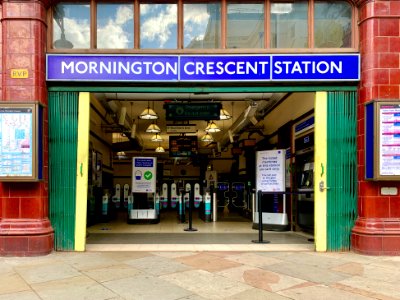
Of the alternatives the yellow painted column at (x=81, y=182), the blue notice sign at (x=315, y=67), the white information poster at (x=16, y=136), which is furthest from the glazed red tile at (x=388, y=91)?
the white information poster at (x=16, y=136)

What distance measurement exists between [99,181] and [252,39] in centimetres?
825

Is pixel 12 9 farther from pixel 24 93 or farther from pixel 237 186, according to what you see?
pixel 237 186

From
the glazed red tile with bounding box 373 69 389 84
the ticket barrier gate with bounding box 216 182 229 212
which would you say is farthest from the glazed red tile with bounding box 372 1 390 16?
the ticket barrier gate with bounding box 216 182 229 212

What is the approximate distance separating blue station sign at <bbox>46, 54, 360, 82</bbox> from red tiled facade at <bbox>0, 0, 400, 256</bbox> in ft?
1.28

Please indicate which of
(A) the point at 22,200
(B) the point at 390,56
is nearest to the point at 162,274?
(A) the point at 22,200

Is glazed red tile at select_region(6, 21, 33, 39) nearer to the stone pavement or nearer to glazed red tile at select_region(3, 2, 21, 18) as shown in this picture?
glazed red tile at select_region(3, 2, 21, 18)

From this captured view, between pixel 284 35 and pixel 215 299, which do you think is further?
pixel 284 35

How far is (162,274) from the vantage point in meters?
6.27

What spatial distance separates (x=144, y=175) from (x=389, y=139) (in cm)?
815

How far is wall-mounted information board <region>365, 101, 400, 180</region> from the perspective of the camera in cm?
749

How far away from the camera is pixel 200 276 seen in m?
6.14

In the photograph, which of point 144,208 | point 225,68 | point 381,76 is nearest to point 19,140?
point 225,68

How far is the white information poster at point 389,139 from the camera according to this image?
7.50 meters

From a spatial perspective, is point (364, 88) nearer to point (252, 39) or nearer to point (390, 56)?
point (390, 56)
